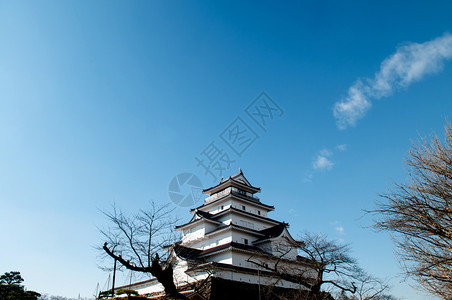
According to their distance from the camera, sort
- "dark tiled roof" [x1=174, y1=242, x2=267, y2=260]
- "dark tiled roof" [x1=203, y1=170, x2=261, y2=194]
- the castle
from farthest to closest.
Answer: "dark tiled roof" [x1=203, y1=170, x2=261, y2=194]
"dark tiled roof" [x1=174, y1=242, x2=267, y2=260]
the castle

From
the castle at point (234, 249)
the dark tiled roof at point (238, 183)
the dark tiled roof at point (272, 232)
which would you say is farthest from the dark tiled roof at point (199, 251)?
the dark tiled roof at point (238, 183)

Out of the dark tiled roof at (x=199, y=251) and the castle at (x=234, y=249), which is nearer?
the castle at (x=234, y=249)

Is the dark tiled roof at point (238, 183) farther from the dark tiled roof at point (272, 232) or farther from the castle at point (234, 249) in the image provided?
the dark tiled roof at point (272, 232)

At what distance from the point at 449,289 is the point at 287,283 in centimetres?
1900

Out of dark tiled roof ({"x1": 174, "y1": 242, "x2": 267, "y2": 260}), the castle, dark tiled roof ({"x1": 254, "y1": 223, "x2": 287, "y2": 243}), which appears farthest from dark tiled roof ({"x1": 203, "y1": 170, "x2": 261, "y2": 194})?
dark tiled roof ({"x1": 174, "y1": 242, "x2": 267, "y2": 260})

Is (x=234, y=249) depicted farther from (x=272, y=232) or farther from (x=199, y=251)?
(x=272, y=232)

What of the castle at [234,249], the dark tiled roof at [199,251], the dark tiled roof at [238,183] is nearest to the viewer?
the castle at [234,249]

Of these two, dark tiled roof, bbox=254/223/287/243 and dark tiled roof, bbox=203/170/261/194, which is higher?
dark tiled roof, bbox=203/170/261/194


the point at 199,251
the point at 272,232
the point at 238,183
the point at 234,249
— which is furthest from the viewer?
the point at 238,183

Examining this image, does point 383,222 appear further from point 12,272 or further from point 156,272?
point 12,272

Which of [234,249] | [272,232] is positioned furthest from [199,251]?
[272,232]

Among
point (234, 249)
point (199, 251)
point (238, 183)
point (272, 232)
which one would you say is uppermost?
point (238, 183)

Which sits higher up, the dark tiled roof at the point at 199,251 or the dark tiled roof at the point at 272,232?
the dark tiled roof at the point at 272,232

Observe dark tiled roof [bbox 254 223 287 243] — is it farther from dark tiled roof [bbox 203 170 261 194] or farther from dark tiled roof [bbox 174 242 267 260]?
dark tiled roof [bbox 203 170 261 194]
